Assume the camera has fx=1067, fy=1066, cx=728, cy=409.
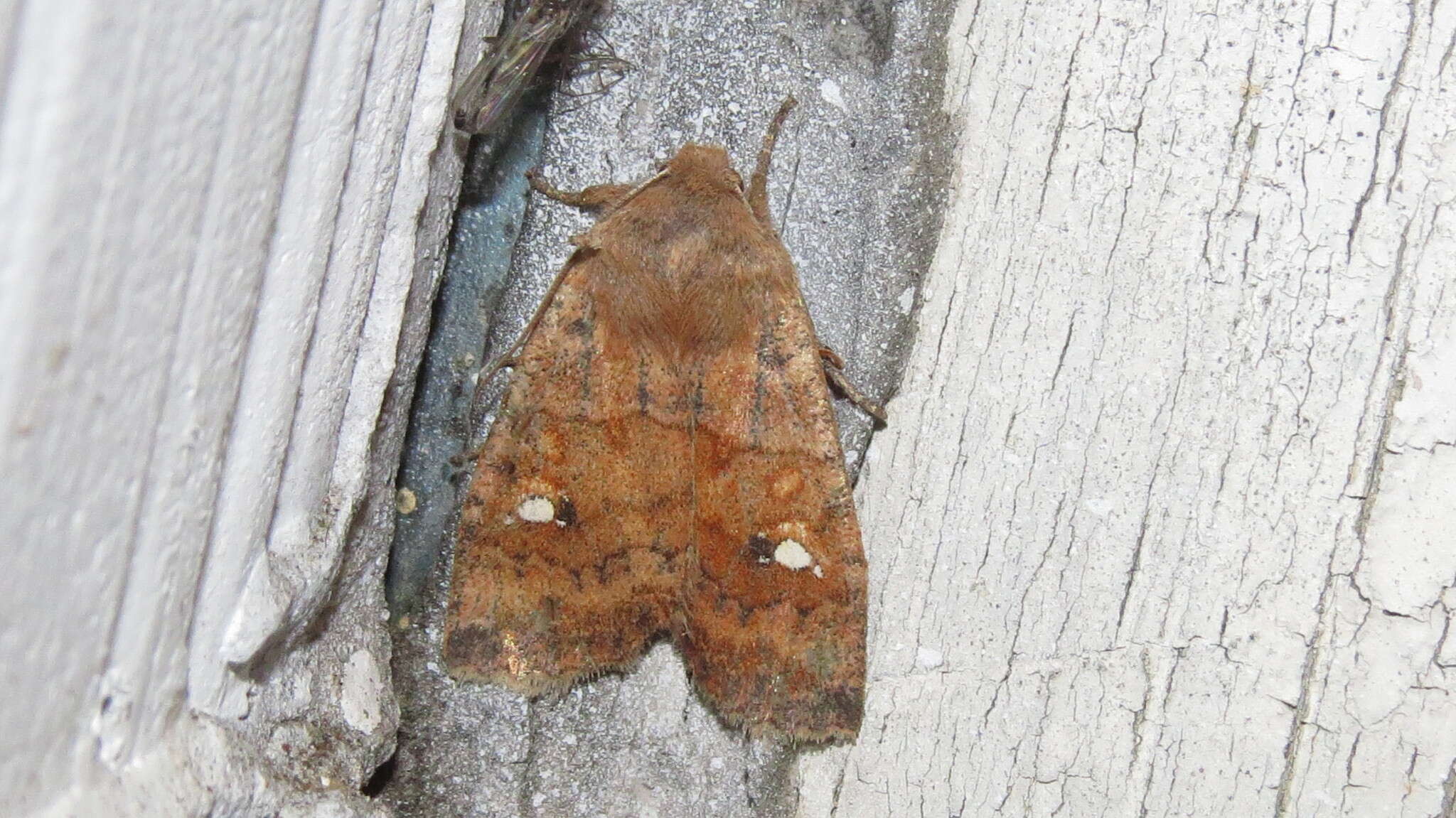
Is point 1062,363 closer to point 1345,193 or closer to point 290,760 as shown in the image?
point 1345,193

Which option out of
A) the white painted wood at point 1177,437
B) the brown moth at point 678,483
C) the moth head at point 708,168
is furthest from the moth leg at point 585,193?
the white painted wood at point 1177,437

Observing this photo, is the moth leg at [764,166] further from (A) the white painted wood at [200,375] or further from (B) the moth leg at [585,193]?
(A) the white painted wood at [200,375]

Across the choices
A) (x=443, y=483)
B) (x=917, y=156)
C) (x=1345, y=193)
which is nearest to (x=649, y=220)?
(x=917, y=156)

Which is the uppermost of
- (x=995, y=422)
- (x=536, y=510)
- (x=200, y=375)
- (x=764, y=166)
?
(x=764, y=166)

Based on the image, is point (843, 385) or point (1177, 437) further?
point (843, 385)

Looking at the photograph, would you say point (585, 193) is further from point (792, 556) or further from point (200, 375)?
point (200, 375)

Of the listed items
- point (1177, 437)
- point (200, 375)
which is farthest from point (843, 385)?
point (200, 375)
